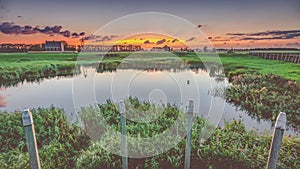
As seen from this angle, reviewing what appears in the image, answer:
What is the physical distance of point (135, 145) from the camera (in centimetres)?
334

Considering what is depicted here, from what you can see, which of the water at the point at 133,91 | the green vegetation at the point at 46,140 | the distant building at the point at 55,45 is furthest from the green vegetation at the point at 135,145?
the distant building at the point at 55,45

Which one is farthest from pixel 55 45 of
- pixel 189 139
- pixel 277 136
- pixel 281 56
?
pixel 281 56

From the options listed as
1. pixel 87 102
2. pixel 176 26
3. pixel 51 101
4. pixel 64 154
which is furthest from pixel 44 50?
pixel 176 26

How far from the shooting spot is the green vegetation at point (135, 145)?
3123 mm

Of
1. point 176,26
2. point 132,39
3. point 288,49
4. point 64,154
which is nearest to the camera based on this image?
point 64,154

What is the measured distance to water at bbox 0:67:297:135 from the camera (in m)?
4.46

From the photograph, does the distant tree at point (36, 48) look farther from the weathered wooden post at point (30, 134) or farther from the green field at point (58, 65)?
the weathered wooden post at point (30, 134)

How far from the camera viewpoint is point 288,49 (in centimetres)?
616

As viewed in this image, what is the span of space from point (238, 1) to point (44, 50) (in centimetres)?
612

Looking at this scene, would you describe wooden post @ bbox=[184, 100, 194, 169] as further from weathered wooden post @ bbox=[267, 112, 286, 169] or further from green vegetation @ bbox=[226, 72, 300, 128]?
green vegetation @ bbox=[226, 72, 300, 128]

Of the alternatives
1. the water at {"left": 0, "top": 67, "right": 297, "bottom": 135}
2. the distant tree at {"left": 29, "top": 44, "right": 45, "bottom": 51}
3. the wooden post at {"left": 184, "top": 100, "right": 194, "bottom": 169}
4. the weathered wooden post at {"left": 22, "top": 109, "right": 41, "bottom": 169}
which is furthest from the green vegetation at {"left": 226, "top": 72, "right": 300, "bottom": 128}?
the distant tree at {"left": 29, "top": 44, "right": 45, "bottom": 51}

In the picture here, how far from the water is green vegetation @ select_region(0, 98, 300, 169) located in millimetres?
462

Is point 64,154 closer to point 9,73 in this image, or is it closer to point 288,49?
point 9,73

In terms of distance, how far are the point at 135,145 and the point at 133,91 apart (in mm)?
2202
